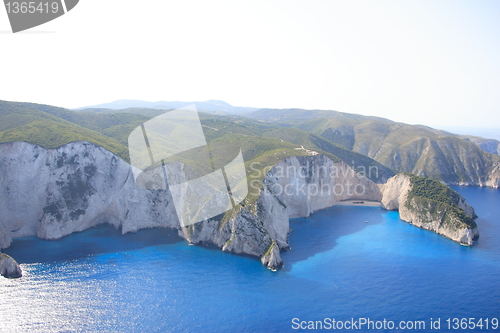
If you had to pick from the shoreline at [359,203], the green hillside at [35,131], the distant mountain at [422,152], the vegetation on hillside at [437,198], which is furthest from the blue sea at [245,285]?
the distant mountain at [422,152]

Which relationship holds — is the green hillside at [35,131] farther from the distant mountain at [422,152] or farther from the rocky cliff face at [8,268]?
the distant mountain at [422,152]

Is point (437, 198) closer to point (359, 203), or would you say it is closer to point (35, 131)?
point (359, 203)

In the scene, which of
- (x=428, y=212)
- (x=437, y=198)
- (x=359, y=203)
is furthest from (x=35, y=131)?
(x=437, y=198)

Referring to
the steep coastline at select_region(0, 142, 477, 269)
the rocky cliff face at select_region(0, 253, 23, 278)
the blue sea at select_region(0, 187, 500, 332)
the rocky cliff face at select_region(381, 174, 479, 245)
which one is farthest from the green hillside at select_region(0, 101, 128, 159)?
the rocky cliff face at select_region(381, 174, 479, 245)

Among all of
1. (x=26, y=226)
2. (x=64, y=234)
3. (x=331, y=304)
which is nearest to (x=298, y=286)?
(x=331, y=304)

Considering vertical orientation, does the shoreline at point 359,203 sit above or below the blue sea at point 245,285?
below

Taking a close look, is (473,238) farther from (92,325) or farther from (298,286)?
(92,325)
